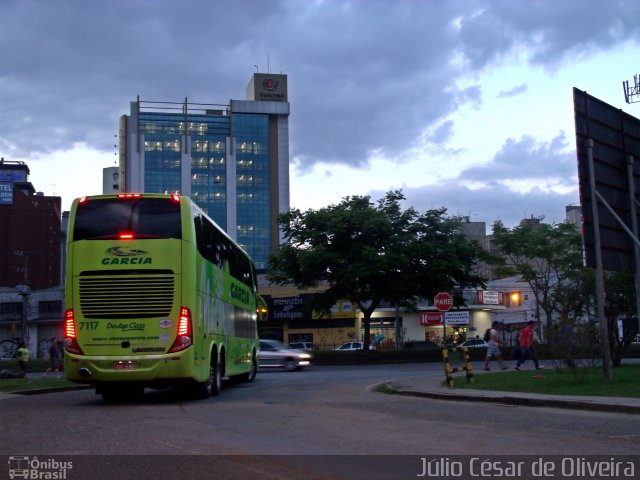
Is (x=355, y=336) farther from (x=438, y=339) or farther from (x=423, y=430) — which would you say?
(x=423, y=430)

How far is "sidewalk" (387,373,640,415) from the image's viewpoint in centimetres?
1273

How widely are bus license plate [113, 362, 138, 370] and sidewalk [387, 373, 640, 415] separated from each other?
22.6ft

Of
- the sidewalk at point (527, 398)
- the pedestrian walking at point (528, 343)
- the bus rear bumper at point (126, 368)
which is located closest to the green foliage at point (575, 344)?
the sidewalk at point (527, 398)

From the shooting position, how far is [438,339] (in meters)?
63.1

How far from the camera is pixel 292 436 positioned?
402 inches

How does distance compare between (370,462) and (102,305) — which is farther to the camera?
(102,305)

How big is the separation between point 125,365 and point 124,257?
2259 mm

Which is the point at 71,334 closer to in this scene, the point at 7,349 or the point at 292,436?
the point at 292,436

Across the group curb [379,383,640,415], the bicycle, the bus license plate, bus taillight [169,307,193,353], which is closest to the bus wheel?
bus taillight [169,307,193,353]

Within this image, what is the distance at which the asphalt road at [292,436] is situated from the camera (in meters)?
7.79

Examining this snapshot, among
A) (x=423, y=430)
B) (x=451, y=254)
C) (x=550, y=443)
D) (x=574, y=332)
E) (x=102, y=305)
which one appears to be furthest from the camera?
(x=451, y=254)

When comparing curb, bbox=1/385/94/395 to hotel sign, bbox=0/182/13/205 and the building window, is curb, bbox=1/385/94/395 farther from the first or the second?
hotel sign, bbox=0/182/13/205

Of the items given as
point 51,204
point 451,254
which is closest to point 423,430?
point 451,254

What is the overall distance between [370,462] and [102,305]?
865 centimetres
